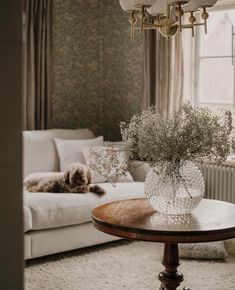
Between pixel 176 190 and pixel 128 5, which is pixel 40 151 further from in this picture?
pixel 176 190

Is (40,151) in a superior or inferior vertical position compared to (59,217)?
superior

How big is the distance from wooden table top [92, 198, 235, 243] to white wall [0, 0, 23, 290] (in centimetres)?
152

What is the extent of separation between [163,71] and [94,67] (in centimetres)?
96

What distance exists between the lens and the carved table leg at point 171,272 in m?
2.74

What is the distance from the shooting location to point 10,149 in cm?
95

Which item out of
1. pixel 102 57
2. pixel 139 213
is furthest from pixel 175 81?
pixel 139 213

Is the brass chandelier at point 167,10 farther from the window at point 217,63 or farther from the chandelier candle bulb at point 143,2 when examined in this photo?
the window at point 217,63

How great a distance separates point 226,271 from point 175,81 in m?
1.85

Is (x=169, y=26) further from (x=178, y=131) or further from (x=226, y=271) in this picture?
(x=226, y=271)

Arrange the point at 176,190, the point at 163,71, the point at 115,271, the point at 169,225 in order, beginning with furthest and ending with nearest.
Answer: the point at 163,71
the point at 115,271
the point at 176,190
the point at 169,225

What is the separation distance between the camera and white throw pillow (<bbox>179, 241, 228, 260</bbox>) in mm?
4070

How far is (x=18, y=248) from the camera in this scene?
969mm

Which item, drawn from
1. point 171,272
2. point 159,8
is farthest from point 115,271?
point 159,8

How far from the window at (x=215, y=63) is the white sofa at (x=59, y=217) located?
3.51 ft
